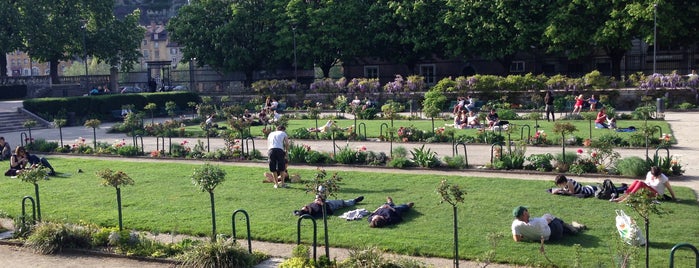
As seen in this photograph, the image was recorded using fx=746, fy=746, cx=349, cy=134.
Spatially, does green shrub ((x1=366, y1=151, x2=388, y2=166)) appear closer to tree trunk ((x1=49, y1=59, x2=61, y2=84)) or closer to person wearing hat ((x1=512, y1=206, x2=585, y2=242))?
person wearing hat ((x1=512, y1=206, x2=585, y2=242))

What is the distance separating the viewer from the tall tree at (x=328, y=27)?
55.3 metres

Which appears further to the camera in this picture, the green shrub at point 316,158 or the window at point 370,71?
the window at point 370,71

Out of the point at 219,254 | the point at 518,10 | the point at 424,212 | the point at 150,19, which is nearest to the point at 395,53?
the point at 518,10

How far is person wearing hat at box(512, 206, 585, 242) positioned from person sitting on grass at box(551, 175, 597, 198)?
11.0 ft

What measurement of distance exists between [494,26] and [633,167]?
109ft

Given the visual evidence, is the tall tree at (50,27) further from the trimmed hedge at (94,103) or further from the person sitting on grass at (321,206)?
the person sitting on grass at (321,206)

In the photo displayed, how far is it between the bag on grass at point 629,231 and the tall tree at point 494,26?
1513 inches

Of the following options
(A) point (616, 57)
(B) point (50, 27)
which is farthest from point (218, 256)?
(B) point (50, 27)

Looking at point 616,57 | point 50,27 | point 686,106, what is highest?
point 50,27

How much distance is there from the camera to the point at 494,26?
49.9 m

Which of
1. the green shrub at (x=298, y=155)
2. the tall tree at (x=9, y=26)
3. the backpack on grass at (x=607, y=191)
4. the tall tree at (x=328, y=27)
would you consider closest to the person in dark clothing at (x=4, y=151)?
the green shrub at (x=298, y=155)

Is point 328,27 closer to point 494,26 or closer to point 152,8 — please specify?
point 494,26

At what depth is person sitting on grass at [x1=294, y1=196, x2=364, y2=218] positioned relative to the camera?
14.4m

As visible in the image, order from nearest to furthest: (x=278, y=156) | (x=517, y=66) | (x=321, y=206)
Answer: (x=321, y=206) → (x=278, y=156) → (x=517, y=66)
